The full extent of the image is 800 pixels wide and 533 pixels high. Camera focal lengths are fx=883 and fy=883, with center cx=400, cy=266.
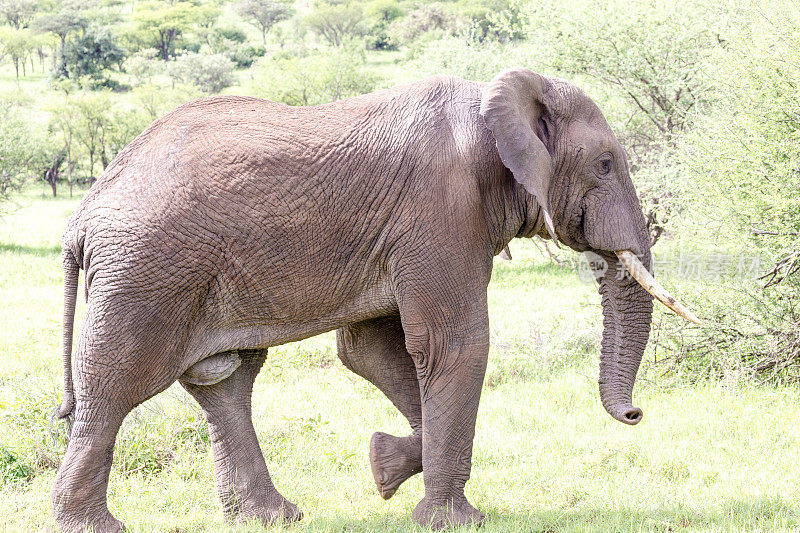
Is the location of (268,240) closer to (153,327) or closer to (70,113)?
(153,327)

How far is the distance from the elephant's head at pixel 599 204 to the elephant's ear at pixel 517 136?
0.01 meters

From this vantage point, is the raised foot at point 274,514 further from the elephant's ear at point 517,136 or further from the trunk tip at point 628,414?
the elephant's ear at point 517,136

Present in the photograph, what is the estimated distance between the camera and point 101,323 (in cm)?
425

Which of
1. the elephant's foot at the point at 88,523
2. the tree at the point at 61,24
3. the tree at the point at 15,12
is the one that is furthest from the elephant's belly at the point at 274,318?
the tree at the point at 15,12

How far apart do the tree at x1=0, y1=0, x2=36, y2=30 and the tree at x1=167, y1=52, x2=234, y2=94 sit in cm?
2838

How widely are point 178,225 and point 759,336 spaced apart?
6138mm

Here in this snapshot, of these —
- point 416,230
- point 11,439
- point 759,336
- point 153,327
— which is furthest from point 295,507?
point 759,336

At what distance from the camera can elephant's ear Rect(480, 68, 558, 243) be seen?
4.34 metres

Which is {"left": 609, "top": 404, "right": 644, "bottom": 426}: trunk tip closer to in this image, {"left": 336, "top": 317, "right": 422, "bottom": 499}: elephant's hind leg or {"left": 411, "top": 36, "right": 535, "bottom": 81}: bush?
{"left": 336, "top": 317, "right": 422, "bottom": 499}: elephant's hind leg

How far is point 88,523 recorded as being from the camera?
446 cm

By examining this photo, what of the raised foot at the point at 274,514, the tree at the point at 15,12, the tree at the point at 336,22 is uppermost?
the raised foot at the point at 274,514

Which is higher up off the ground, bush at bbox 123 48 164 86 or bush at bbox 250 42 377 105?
bush at bbox 250 42 377 105

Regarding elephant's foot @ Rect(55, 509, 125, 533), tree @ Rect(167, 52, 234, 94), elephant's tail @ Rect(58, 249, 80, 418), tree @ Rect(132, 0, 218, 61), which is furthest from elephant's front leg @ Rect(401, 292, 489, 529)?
tree @ Rect(132, 0, 218, 61)

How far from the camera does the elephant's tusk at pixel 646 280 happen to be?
4742 millimetres
